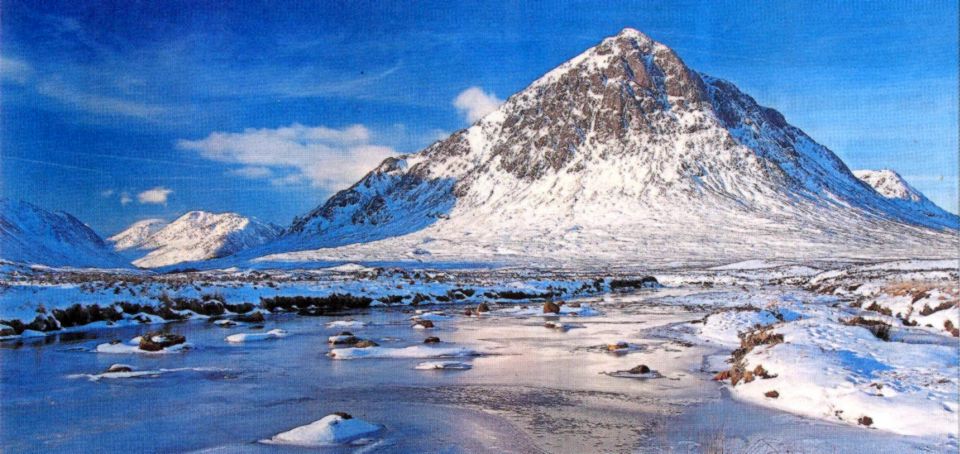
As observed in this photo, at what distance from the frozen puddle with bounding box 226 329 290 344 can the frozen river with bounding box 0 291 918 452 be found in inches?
28.4

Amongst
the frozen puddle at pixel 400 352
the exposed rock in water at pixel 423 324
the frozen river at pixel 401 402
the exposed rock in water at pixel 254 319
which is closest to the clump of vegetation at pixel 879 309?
the frozen river at pixel 401 402

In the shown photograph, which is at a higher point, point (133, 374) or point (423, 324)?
point (423, 324)

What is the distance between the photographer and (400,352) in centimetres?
2370

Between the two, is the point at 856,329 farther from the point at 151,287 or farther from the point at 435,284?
the point at 435,284

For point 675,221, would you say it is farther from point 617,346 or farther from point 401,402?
point 401,402

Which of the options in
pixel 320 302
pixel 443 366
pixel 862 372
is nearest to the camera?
pixel 862 372

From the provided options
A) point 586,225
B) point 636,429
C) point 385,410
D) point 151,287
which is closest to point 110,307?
point 151,287

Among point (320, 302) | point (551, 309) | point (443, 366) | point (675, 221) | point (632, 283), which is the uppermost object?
point (675, 221)

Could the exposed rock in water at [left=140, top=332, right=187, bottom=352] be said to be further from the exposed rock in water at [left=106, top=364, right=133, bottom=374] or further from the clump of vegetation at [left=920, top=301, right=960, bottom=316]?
the clump of vegetation at [left=920, top=301, right=960, bottom=316]

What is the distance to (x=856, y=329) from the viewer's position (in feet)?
71.1

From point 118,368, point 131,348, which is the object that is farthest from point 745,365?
point 131,348

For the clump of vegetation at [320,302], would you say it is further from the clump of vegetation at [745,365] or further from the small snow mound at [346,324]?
the clump of vegetation at [745,365]

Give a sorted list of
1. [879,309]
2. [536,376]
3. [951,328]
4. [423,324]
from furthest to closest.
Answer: [879,309], [423,324], [951,328], [536,376]

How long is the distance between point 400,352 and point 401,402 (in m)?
8.14
